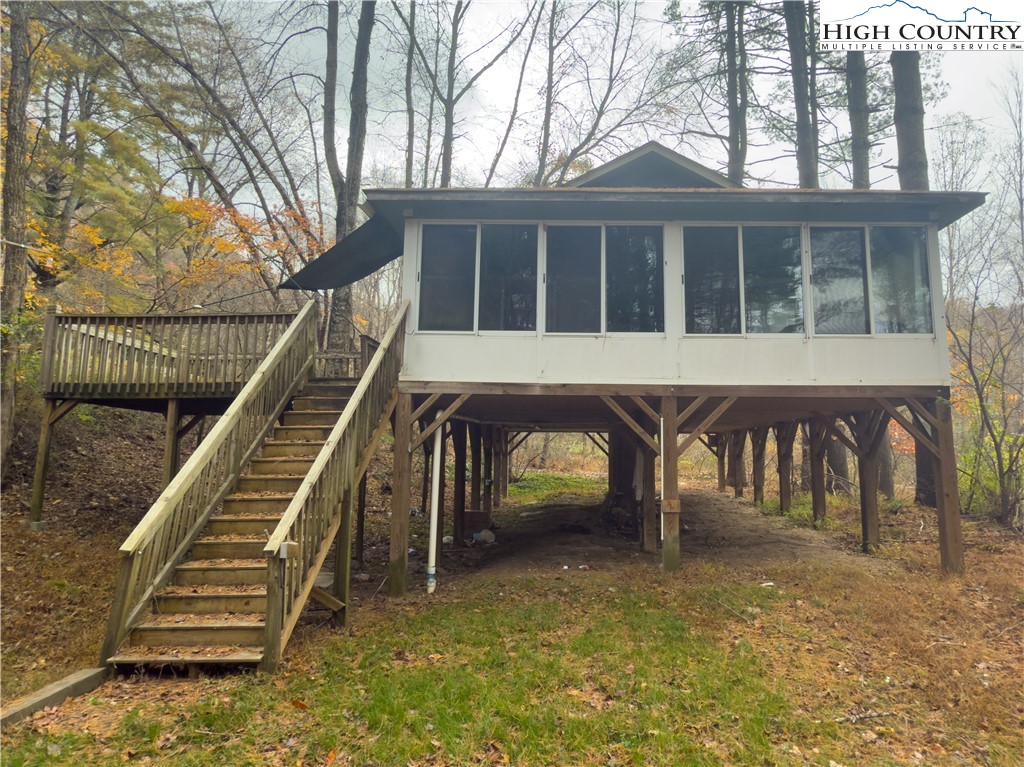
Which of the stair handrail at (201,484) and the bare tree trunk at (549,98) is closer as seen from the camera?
the stair handrail at (201,484)

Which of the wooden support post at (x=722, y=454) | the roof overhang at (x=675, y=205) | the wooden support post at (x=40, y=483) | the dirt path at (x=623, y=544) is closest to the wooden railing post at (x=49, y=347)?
the wooden support post at (x=40, y=483)

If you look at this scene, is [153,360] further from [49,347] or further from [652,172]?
[652,172]

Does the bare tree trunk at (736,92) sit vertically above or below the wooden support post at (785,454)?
above

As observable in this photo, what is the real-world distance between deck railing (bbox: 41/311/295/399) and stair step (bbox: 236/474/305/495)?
2298 mm

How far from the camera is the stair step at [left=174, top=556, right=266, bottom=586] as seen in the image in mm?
5680

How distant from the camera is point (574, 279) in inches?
329

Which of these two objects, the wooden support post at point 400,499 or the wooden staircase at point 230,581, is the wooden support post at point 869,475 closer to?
the wooden support post at point 400,499

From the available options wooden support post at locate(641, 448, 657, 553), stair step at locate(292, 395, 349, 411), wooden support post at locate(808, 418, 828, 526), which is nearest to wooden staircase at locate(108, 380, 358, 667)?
stair step at locate(292, 395, 349, 411)

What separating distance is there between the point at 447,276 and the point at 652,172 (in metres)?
3.83

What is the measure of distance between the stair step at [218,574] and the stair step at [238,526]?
50 cm

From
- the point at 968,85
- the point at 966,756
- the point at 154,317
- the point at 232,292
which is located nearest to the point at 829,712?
the point at 966,756

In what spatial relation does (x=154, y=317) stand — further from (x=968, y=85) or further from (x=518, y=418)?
(x=968, y=85)

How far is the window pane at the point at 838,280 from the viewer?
8109 millimetres

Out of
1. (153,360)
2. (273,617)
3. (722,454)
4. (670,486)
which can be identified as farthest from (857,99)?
(273,617)
